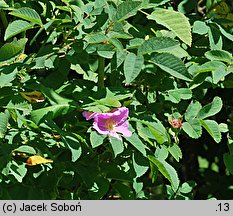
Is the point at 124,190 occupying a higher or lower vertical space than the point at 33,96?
lower

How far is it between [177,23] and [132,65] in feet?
0.60

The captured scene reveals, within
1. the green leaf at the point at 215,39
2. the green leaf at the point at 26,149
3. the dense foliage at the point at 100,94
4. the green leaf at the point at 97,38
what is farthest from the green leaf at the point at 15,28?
the green leaf at the point at 215,39

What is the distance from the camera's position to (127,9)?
4.30 feet

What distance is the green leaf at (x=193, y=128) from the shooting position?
4.97ft

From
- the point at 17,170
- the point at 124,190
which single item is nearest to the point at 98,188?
the point at 124,190

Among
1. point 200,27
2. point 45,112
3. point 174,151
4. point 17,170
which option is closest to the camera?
point 45,112

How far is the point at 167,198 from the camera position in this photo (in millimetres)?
1779

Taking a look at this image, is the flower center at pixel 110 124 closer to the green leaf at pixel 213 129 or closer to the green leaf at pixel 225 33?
the green leaf at pixel 213 129

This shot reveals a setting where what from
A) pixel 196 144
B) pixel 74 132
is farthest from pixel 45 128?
pixel 196 144

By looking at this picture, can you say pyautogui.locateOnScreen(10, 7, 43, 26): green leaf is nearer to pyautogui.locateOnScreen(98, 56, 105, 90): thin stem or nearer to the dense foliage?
the dense foliage

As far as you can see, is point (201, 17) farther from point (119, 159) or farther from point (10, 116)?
point (10, 116)

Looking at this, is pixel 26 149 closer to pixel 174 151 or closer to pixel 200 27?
pixel 174 151

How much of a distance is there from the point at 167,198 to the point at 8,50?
731 millimetres

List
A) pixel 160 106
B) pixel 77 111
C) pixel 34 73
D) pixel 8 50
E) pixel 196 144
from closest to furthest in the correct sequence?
1. pixel 8 50
2. pixel 77 111
3. pixel 160 106
4. pixel 34 73
5. pixel 196 144
